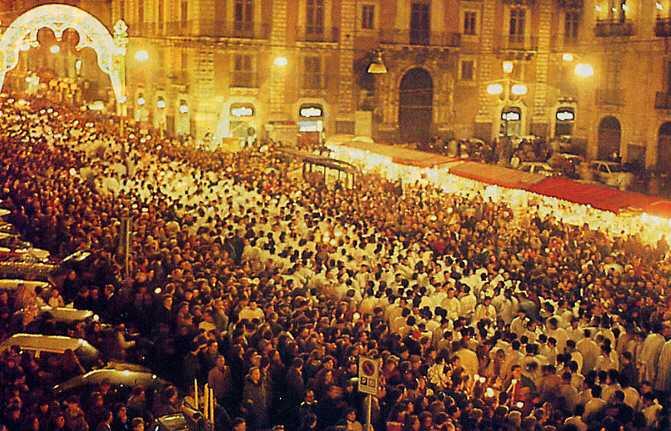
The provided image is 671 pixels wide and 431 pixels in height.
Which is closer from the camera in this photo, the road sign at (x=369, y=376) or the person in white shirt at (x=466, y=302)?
the road sign at (x=369, y=376)

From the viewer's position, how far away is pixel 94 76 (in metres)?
73.9

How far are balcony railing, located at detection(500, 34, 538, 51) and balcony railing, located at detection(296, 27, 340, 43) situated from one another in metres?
10.2

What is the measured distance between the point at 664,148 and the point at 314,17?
1924cm

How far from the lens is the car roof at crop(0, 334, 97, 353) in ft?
44.3

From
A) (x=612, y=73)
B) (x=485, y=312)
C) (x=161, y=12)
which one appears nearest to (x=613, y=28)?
(x=612, y=73)

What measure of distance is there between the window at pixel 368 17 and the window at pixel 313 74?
3.14m

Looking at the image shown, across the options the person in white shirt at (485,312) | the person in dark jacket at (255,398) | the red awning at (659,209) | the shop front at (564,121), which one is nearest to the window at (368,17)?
the shop front at (564,121)

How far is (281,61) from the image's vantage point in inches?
1823

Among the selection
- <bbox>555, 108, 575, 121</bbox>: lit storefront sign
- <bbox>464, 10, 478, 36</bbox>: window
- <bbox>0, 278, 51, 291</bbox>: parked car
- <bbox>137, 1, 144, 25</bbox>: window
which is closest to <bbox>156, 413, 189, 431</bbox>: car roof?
<bbox>0, 278, 51, 291</bbox>: parked car

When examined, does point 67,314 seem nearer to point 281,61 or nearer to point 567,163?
point 567,163

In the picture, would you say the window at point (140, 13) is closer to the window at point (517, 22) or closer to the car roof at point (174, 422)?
the window at point (517, 22)

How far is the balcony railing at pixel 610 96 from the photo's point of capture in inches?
1591

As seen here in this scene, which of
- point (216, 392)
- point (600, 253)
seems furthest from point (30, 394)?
point (600, 253)

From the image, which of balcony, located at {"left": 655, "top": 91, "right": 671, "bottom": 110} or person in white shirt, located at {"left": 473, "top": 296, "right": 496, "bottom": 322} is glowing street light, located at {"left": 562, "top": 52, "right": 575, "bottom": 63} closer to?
balcony, located at {"left": 655, "top": 91, "right": 671, "bottom": 110}
